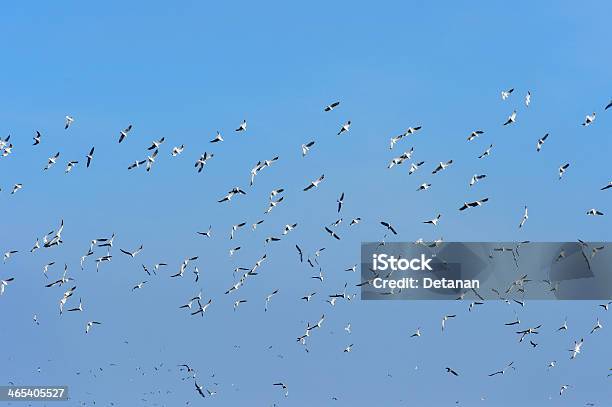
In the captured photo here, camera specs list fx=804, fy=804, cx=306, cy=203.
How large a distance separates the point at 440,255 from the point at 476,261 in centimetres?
191

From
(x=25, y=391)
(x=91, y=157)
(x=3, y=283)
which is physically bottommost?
(x=25, y=391)

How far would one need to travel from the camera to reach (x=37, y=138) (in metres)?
42.0

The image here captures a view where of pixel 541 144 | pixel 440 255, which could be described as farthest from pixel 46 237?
pixel 541 144

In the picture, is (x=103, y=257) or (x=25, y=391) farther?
(x=103, y=257)

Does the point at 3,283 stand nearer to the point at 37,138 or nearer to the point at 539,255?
the point at 37,138

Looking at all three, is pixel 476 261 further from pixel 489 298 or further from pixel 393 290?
pixel 393 290

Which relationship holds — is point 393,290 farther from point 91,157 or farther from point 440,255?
point 91,157

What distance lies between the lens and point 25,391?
39719 mm

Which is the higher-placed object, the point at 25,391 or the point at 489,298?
the point at 489,298

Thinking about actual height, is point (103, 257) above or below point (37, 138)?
below

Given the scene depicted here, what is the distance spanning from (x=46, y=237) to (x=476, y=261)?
22.2 m

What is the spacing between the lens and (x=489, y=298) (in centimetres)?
4184

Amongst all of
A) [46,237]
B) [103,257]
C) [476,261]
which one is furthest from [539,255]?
[46,237]

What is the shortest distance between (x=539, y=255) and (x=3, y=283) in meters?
27.7
